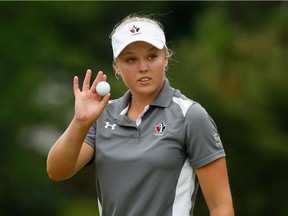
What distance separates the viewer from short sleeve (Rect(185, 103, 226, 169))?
218 inches

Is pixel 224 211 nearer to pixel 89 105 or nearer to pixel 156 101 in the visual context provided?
pixel 156 101

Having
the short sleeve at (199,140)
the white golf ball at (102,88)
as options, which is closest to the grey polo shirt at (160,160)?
the short sleeve at (199,140)

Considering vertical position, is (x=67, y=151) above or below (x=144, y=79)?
below

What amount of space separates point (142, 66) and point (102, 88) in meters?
0.23

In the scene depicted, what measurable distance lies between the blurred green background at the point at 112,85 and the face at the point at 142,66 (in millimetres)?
11600

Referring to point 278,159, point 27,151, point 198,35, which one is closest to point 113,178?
point 278,159

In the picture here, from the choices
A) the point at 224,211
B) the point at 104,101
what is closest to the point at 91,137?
the point at 104,101

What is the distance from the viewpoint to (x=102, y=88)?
5.59 meters

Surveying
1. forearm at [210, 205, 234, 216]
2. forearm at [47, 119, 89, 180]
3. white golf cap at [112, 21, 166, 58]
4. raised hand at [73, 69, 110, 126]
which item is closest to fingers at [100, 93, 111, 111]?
raised hand at [73, 69, 110, 126]

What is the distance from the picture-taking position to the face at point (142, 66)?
5629 mm

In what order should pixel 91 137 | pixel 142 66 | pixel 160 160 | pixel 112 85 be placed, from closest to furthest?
pixel 160 160 < pixel 142 66 < pixel 91 137 < pixel 112 85

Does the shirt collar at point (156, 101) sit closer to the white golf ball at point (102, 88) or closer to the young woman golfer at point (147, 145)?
the young woman golfer at point (147, 145)

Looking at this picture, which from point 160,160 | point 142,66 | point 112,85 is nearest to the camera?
point 160,160

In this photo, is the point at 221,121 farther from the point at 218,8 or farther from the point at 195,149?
the point at 195,149
